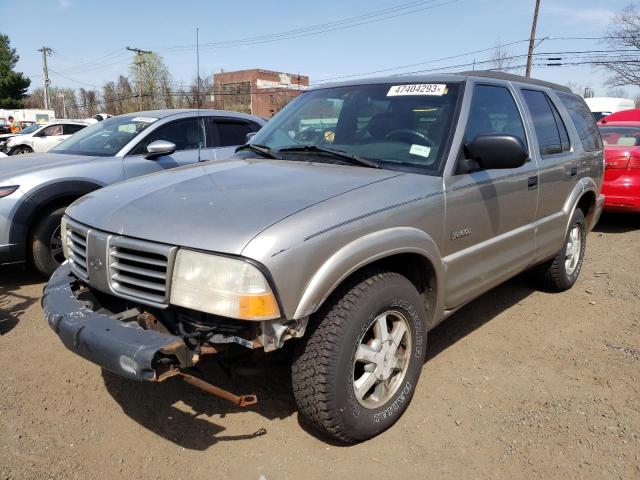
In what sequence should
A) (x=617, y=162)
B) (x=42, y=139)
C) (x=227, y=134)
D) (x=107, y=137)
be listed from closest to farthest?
1. (x=107, y=137)
2. (x=227, y=134)
3. (x=617, y=162)
4. (x=42, y=139)

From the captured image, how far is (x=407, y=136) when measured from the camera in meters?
3.11

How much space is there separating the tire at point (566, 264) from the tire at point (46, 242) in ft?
15.3

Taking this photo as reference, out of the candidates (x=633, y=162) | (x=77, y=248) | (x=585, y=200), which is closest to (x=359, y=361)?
(x=77, y=248)

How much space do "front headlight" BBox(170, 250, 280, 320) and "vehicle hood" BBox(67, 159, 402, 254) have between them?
0.06 metres

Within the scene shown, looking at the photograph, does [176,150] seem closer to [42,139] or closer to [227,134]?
[227,134]

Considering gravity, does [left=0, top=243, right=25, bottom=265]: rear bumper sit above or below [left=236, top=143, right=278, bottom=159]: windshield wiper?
below

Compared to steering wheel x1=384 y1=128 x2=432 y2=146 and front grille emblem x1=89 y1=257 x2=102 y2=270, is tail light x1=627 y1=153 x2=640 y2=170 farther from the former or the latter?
front grille emblem x1=89 y1=257 x2=102 y2=270

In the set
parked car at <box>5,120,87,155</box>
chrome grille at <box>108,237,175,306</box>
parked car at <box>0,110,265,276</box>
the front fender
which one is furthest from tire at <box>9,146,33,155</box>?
the front fender

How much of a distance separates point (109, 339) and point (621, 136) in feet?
29.9

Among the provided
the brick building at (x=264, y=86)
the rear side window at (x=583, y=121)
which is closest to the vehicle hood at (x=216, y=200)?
the rear side window at (x=583, y=121)

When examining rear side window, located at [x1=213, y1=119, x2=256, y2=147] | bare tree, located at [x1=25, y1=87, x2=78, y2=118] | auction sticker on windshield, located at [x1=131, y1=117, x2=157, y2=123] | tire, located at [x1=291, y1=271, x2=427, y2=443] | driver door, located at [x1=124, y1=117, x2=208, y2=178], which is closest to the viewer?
tire, located at [x1=291, y1=271, x2=427, y2=443]

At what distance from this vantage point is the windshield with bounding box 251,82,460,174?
3041mm

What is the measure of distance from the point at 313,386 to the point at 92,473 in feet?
3.77

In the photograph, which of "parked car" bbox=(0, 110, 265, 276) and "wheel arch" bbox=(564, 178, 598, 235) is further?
"parked car" bbox=(0, 110, 265, 276)
